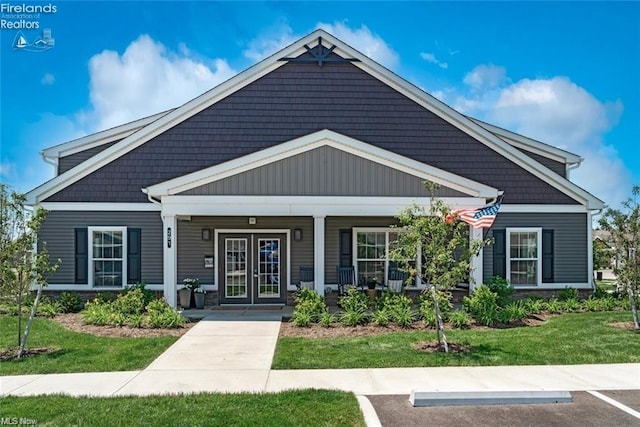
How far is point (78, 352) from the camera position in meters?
7.89

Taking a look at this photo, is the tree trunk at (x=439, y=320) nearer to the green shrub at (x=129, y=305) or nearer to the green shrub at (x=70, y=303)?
A: the green shrub at (x=129, y=305)

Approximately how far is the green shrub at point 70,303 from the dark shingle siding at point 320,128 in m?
3.55

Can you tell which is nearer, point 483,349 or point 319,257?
point 483,349

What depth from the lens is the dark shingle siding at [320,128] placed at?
1355 cm

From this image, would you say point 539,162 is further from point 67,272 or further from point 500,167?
point 67,272

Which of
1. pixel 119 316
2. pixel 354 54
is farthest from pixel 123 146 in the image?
pixel 354 54

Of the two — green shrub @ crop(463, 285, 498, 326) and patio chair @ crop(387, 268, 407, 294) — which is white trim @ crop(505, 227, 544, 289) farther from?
patio chair @ crop(387, 268, 407, 294)

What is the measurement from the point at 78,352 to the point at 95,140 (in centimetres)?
841

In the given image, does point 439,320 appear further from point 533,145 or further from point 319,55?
point 319,55

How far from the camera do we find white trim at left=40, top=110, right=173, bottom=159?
554 inches

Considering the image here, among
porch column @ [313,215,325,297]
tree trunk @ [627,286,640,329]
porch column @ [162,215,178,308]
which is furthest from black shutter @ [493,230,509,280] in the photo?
porch column @ [162,215,178,308]

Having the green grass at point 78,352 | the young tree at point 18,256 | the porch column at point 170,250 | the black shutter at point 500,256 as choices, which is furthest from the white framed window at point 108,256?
the black shutter at point 500,256

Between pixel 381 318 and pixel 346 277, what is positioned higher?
pixel 346 277

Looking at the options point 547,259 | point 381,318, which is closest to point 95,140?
point 381,318
